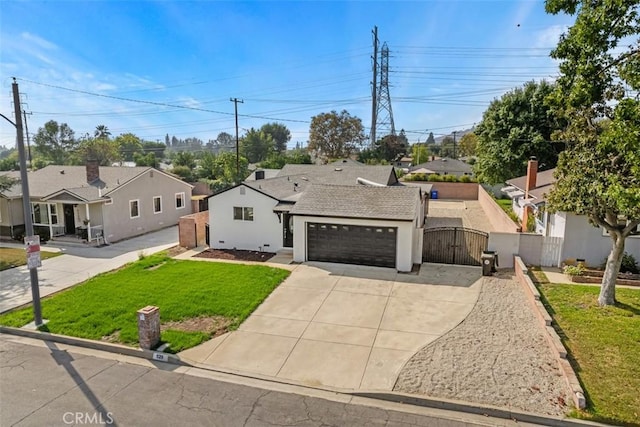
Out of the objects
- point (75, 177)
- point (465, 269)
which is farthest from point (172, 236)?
point (465, 269)

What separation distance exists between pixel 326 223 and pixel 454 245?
5250 millimetres

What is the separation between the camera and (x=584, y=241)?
49.1 feet

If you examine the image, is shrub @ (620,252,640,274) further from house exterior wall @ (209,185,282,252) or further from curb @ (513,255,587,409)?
house exterior wall @ (209,185,282,252)

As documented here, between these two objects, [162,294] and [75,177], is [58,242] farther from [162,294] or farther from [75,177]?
[162,294]

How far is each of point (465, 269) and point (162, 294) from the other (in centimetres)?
1101

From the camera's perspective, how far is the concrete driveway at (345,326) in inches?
340

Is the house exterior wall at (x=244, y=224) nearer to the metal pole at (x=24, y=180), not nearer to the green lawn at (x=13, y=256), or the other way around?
the green lawn at (x=13, y=256)

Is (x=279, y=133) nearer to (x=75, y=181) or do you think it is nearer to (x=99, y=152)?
(x=99, y=152)

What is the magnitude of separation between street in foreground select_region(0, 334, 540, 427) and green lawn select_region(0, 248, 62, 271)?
1026 cm

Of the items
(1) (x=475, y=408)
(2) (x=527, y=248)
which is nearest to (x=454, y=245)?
(2) (x=527, y=248)

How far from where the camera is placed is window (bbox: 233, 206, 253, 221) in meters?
19.0

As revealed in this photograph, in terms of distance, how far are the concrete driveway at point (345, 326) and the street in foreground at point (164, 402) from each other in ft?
1.95

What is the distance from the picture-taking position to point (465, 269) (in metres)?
15.6

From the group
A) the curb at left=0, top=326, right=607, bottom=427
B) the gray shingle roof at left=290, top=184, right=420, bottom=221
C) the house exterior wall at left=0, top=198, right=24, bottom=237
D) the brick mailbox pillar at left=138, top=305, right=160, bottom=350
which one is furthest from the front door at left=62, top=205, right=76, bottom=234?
the brick mailbox pillar at left=138, top=305, right=160, bottom=350
